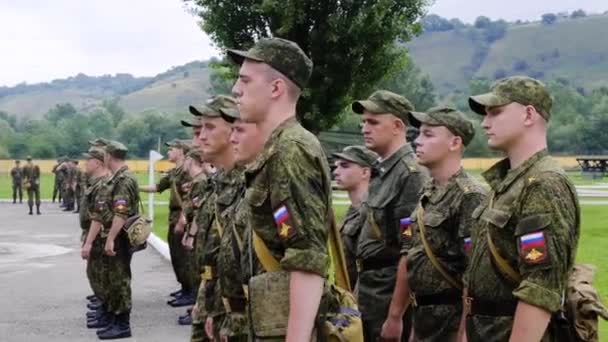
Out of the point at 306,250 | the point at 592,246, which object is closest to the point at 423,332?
the point at 306,250

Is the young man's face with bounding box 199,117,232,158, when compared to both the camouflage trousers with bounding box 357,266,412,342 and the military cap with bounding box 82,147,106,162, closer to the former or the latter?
the camouflage trousers with bounding box 357,266,412,342

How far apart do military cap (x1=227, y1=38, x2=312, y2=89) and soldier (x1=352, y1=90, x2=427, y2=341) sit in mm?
2090

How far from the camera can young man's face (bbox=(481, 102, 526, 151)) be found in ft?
12.7

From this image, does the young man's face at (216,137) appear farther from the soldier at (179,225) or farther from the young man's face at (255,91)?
the soldier at (179,225)

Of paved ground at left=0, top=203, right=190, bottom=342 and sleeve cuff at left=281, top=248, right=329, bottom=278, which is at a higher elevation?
sleeve cuff at left=281, top=248, right=329, bottom=278

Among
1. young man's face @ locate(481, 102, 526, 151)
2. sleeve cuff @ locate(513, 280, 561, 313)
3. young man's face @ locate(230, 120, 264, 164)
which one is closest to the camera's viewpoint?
sleeve cuff @ locate(513, 280, 561, 313)

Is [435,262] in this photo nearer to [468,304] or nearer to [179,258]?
[468,304]

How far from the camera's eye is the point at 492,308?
12.6 feet

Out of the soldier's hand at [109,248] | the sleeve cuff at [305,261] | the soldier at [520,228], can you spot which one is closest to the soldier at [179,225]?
the soldier's hand at [109,248]

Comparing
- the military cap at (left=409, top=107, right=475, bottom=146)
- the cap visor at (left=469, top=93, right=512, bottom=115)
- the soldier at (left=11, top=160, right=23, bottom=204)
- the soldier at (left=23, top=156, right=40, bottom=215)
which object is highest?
the cap visor at (left=469, top=93, right=512, bottom=115)

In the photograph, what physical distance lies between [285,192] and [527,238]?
3.25ft

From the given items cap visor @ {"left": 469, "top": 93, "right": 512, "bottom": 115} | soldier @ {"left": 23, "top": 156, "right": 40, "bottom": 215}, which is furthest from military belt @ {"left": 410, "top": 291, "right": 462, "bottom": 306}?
soldier @ {"left": 23, "top": 156, "right": 40, "bottom": 215}

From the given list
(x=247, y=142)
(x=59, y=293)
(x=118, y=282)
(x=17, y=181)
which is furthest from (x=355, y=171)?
(x=17, y=181)

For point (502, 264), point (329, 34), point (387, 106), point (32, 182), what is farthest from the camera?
point (32, 182)
